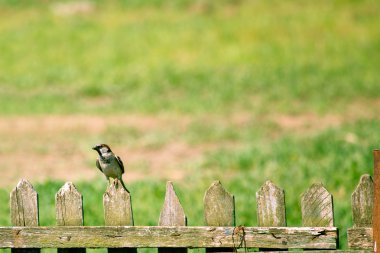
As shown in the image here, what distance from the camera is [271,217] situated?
12.8 ft

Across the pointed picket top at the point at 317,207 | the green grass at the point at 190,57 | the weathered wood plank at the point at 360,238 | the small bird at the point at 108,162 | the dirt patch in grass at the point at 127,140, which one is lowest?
the weathered wood plank at the point at 360,238

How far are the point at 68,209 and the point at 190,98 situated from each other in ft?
43.2

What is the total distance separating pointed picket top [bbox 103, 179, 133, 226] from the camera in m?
3.99

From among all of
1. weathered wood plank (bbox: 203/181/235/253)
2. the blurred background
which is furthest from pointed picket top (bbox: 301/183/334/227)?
the blurred background

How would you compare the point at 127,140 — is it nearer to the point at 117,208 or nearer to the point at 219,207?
the point at 117,208


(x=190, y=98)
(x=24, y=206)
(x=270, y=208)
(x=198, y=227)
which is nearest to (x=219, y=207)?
(x=198, y=227)

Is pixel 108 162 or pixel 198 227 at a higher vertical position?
pixel 108 162

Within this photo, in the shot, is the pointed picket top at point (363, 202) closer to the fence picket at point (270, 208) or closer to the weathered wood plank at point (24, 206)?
the fence picket at point (270, 208)

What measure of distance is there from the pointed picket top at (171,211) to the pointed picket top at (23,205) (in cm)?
67

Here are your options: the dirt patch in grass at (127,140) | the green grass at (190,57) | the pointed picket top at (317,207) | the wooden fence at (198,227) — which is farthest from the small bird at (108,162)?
the green grass at (190,57)

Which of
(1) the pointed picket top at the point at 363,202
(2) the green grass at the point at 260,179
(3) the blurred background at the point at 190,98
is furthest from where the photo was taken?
(3) the blurred background at the point at 190,98

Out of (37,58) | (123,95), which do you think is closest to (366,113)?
(123,95)

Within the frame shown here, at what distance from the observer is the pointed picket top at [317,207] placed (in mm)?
3861

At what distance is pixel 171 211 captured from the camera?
3973 mm
